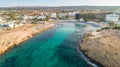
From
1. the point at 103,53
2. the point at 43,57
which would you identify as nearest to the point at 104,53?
the point at 103,53

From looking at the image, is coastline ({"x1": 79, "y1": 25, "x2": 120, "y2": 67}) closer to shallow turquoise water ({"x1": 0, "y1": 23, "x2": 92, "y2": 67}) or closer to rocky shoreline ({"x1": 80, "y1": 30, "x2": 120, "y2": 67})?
rocky shoreline ({"x1": 80, "y1": 30, "x2": 120, "y2": 67})

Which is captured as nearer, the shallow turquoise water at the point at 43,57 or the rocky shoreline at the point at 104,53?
the rocky shoreline at the point at 104,53

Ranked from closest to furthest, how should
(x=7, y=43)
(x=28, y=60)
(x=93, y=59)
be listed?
(x=93, y=59)
(x=28, y=60)
(x=7, y=43)

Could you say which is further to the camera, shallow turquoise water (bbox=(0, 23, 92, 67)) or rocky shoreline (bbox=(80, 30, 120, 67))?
shallow turquoise water (bbox=(0, 23, 92, 67))

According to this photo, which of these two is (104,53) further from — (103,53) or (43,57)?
(43,57)

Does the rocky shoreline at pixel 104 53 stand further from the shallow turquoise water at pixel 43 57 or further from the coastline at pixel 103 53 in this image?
the shallow turquoise water at pixel 43 57

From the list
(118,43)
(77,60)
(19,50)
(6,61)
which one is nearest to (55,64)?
(77,60)

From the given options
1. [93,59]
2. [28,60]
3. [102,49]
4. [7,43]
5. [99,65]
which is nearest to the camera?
[99,65]

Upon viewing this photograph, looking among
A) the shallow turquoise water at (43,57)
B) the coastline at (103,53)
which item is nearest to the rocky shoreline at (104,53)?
the coastline at (103,53)

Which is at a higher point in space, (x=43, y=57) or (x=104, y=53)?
(x=104, y=53)

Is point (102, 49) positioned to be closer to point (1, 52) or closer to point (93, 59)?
point (93, 59)

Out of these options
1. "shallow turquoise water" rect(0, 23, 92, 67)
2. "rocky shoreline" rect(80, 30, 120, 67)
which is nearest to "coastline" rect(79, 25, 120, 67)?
"rocky shoreline" rect(80, 30, 120, 67)
